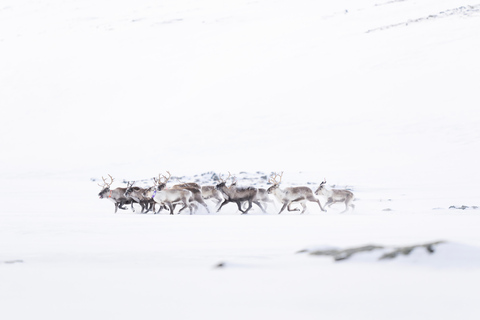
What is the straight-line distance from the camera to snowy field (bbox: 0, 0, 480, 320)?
3967 mm

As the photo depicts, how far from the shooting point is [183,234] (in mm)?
6699

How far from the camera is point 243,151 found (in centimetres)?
2239

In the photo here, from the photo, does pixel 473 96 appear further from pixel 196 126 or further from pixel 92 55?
pixel 92 55

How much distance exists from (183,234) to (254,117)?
19.6 metres

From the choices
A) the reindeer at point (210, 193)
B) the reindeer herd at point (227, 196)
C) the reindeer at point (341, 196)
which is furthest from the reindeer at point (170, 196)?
the reindeer at point (341, 196)

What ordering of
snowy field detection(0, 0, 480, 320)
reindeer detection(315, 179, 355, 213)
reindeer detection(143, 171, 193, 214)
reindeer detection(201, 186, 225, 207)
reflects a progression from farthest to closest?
reindeer detection(201, 186, 225, 207), reindeer detection(315, 179, 355, 213), reindeer detection(143, 171, 193, 214), snowy field detection(0, 0, 480, 320)

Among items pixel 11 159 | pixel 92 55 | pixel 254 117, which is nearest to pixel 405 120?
pixel 254 117

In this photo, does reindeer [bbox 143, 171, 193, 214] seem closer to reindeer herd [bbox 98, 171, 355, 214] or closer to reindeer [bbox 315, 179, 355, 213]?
reindeer herd [bbox 98, 171, 355, 214]

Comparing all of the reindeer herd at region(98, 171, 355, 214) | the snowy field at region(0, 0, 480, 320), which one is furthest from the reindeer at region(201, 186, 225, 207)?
the snowy field at region(0, 0, 480, 320)

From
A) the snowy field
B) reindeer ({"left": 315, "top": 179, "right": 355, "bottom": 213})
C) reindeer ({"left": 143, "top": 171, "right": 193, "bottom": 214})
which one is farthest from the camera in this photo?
reindeer ({"left": 315, "top": 179, "right": 355, "bottom": 213})

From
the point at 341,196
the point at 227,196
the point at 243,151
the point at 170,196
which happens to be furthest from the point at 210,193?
the point at 243,151

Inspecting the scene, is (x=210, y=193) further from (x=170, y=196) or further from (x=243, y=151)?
(x=243, y=151)

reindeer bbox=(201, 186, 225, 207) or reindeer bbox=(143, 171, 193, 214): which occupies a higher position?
reindeer bbox=(201, 186, 225, 207)

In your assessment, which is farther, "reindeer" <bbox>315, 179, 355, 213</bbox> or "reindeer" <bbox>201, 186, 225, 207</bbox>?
"reindeer" <bbox>201, 186, 225, 207</bbox>
